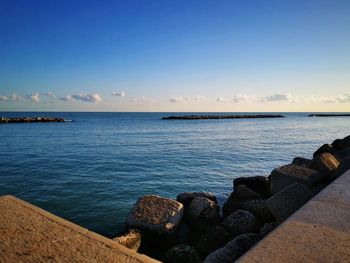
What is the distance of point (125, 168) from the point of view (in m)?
14.0

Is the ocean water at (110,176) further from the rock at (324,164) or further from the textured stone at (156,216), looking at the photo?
the rock at (324,164)

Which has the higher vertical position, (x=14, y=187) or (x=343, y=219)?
(x=343, y=219)

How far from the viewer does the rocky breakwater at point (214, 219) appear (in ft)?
15.5

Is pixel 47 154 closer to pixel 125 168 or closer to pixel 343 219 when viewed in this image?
pixel 125 168

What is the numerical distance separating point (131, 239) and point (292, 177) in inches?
146

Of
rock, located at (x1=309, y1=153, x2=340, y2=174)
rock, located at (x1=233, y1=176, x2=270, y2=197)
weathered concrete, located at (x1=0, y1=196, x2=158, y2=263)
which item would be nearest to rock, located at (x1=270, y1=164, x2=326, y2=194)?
rock, located at (x1=309, y1=153, x2=340, y2=174)

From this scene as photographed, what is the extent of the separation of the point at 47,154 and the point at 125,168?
7.13m

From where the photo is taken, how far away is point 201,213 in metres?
6.52

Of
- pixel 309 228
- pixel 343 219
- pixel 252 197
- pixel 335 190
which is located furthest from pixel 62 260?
pixel 252 197

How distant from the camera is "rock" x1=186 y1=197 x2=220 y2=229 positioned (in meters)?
6.44

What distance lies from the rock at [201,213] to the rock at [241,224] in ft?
3.68

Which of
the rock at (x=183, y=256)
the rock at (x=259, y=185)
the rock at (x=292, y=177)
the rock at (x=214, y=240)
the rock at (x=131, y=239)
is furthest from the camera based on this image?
the rock at (x=259, y=185)

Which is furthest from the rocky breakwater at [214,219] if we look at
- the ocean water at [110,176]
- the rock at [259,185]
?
the ocean water at [110,176]

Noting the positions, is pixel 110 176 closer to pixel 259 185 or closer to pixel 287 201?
pixel 259 185
